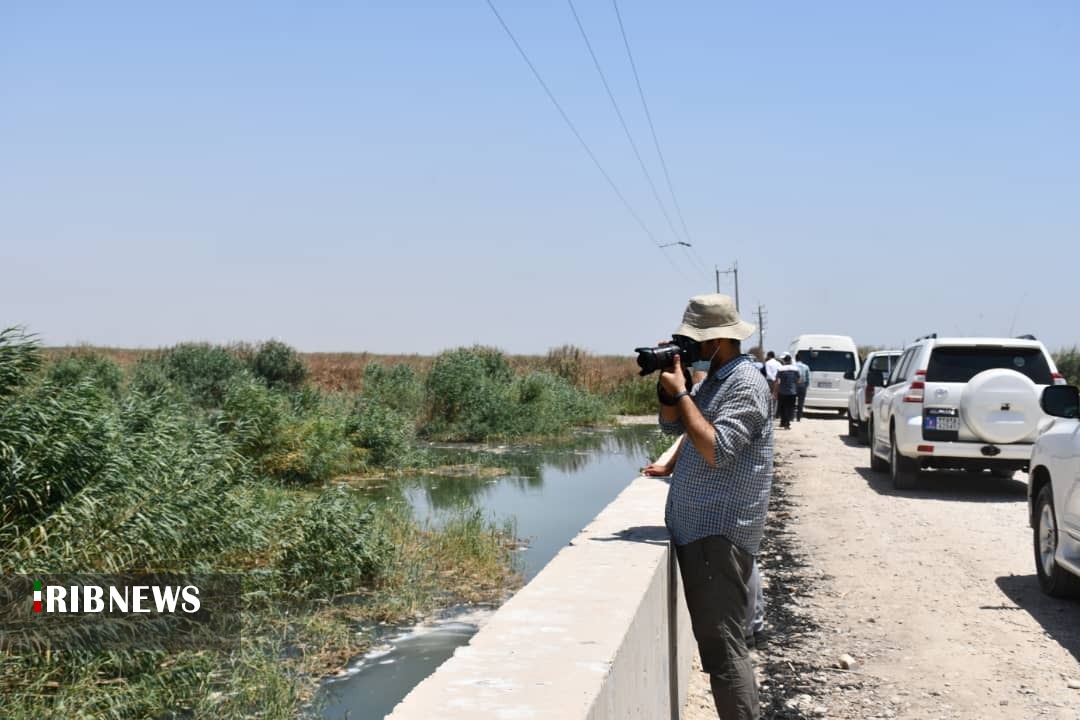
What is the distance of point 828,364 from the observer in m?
31.9

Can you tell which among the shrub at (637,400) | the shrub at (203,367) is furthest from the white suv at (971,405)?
the shrub at (203,367)

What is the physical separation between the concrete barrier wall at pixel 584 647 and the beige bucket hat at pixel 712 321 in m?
1.08

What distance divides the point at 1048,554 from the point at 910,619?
4.72 ft

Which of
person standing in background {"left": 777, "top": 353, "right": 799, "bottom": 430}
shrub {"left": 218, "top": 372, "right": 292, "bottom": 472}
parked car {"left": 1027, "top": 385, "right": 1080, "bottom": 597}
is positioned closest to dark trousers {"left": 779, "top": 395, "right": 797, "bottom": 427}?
person standing in background {"left": 777, "top": 353, "right": 799, "bottom": 430}

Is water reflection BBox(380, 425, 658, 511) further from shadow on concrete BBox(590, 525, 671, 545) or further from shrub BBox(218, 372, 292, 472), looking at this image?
shadow on concrete BBox(590, 525, 671, 545)

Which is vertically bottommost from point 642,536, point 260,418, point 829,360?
point 642,536

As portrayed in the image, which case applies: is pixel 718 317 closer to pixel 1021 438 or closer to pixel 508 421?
pixel 1021 438

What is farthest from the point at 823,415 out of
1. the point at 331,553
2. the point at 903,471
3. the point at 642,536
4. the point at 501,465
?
the point at 642,536

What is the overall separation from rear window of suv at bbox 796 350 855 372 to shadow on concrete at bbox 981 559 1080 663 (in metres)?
23.3

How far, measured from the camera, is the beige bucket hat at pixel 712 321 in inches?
169

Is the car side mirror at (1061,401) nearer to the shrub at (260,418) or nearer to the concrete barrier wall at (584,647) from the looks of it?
the concrete barrier wall at (584,647)

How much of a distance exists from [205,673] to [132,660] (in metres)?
0.62

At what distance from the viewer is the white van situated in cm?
3178

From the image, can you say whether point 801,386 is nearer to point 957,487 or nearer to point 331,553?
point 957,487
